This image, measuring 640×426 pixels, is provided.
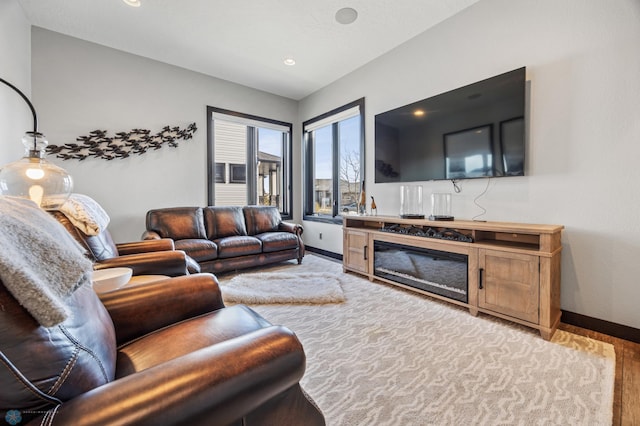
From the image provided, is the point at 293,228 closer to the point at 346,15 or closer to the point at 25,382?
the point at 346,15

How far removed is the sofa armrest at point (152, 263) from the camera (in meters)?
1.87

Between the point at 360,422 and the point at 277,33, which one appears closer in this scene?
the point at 360,422

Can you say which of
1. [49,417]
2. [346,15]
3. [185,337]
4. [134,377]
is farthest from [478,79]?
[49,417]

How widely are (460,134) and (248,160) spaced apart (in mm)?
3420

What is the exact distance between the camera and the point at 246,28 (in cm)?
297

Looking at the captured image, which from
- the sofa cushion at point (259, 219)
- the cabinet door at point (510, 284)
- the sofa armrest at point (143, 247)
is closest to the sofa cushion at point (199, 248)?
the sofa armrest at point (143, 247)

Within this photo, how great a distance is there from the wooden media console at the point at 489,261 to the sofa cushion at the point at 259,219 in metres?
1.78

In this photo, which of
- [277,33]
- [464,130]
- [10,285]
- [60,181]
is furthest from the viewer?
[277,33]

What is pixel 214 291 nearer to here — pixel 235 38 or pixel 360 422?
pixel 360 422

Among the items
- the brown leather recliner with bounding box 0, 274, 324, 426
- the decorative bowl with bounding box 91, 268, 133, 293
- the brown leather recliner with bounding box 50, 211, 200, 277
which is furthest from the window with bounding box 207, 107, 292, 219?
the brown leather recliner with bounding box 0, 274, 324, 426

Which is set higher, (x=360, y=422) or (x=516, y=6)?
(x=516, y=6)

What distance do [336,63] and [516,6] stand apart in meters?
2.06

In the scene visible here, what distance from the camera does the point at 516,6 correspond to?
2328mm

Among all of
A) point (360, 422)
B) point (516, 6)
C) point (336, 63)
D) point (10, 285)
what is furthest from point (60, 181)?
point (516, 6)
